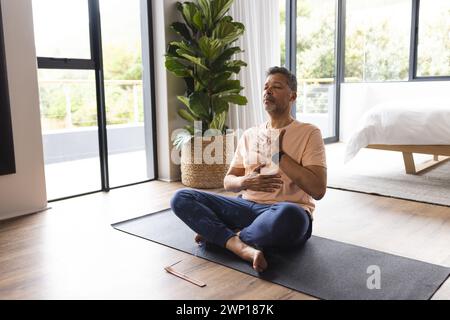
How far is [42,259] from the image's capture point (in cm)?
200

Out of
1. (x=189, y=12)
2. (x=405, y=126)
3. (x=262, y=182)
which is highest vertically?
(x=189, y=12)

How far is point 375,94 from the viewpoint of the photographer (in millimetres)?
5629

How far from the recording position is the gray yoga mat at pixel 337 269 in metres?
1.60

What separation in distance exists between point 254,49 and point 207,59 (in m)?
0.83

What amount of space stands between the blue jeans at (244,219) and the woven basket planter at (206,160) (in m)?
1.37

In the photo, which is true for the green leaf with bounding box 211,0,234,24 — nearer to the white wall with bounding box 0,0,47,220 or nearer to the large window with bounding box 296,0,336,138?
the white wall with bounding box 0,0,47,220

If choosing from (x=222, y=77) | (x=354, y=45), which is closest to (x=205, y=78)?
(x=222, y=77)

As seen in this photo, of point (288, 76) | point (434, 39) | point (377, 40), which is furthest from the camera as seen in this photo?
point (377, 40)

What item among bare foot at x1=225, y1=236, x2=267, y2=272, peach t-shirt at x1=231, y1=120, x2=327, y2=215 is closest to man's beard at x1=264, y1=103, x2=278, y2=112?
peach t-shirt at x1=231, y1=120, x2=327, y2=215

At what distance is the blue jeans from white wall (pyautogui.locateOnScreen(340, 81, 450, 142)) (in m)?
3.99

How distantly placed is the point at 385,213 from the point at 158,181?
1.93 metres

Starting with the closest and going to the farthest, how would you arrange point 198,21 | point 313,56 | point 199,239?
point 199,239 < point 198,21 < point 313,56

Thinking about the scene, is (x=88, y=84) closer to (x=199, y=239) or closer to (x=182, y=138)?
(x=182, y=138)

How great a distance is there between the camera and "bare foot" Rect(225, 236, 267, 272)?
176 centimetres
